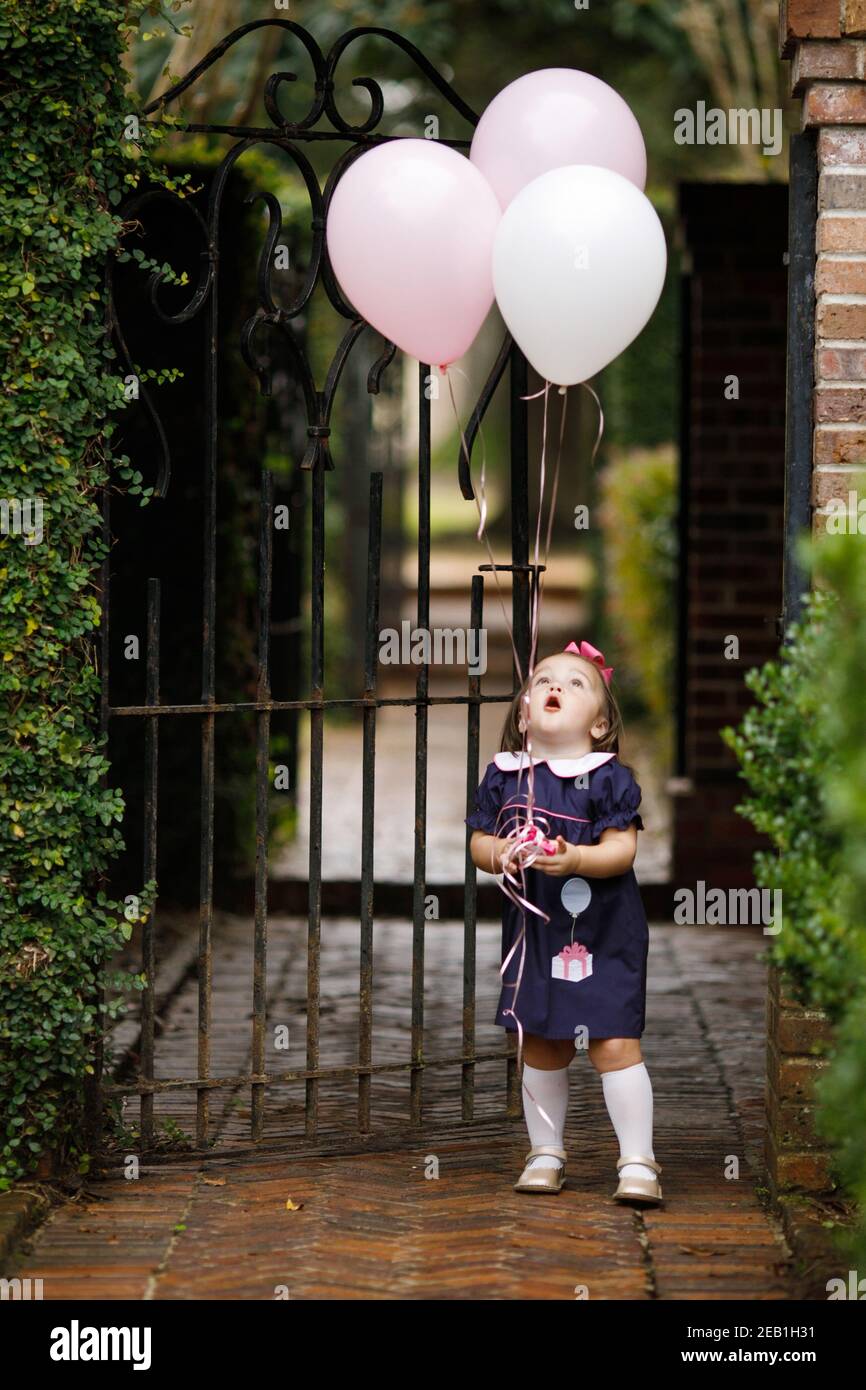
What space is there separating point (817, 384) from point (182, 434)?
3.13m

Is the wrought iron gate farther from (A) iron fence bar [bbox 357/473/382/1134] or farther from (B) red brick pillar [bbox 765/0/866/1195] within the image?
(B) red brick pillar [bbox 765/0/866/1195]

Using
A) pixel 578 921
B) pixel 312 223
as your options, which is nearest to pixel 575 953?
pixel 578 921

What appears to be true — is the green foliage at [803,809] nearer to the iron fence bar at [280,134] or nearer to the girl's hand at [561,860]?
the girl's hand at [561,860]

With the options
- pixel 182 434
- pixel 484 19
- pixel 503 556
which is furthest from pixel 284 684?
pixel 503 556

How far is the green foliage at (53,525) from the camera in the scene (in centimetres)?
387

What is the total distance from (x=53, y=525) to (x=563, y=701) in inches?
47.3

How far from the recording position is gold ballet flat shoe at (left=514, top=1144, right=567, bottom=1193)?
13.4 ft

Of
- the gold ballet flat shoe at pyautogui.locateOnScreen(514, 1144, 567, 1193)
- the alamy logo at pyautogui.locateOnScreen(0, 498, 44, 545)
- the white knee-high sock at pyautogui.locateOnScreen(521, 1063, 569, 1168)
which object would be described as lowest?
the gold ballet flat shoe at pyautogui.locateOnScreen(514, 1144, 567, 1193)

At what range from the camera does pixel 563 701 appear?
399 cm

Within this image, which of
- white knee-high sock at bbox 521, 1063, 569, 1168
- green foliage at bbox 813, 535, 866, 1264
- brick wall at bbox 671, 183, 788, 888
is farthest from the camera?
brick wall at bbox 671, 183, 788, 888

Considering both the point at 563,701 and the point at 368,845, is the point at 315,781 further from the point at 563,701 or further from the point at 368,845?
the point at 563,701

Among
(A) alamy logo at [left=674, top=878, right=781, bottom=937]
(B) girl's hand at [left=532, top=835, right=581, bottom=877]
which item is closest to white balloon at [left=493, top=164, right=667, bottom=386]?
(B) girl's hand at [left=532, top=835, right=581, bottom=877]
